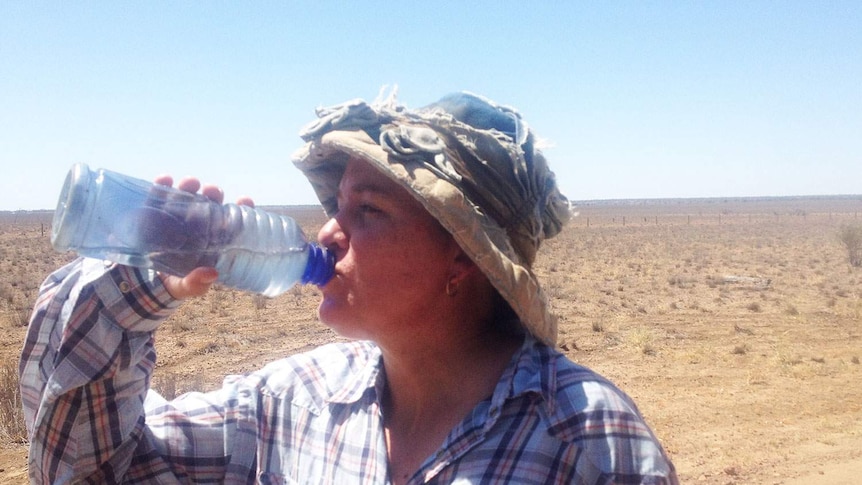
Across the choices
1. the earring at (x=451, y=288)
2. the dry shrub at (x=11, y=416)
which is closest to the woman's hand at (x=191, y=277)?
the earring at (x=451, y=288)

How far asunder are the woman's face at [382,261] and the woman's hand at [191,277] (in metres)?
0.29

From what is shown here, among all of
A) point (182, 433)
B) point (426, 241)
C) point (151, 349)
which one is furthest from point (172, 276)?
point (426, 241)

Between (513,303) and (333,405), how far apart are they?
0.55m

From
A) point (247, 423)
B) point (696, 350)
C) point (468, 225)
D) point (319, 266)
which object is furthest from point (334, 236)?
point (696, 350)

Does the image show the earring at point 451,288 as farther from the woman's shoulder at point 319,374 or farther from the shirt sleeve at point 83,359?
the shirt sleeve at point 83,359

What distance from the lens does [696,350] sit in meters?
10.3

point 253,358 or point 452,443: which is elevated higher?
point 452,443

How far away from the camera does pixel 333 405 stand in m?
1.90

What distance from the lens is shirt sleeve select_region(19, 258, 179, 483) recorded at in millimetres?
1612

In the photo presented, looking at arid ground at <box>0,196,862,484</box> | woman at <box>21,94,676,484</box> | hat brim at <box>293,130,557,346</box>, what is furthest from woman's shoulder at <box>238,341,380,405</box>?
arid ground at <box>0,196,862,484</box>

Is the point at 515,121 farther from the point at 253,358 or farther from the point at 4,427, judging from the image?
the point at 253,358

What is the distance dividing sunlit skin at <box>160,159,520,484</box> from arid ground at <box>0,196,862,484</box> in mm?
4645

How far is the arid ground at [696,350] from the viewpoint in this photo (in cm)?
633

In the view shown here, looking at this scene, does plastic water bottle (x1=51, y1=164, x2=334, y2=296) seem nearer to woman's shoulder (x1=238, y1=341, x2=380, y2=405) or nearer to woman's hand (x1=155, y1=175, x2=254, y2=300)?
woman's hand (x1=155, y1=175, x2=254, y2=300)
